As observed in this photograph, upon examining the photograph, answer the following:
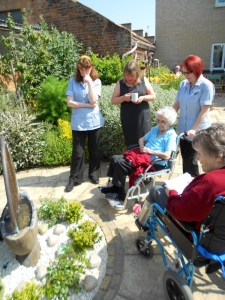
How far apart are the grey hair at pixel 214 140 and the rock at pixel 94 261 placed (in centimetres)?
148

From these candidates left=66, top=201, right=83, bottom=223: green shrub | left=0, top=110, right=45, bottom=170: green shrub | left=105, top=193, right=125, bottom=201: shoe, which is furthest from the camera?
left=0, top=110, right=45, bottom=170: green shrub

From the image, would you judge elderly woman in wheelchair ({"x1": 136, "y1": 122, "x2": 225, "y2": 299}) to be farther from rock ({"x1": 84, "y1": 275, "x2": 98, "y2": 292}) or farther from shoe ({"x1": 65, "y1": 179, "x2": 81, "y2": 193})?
shoe ({"x1": 65, "y1": 179, "x2": 81, "y2": 193})

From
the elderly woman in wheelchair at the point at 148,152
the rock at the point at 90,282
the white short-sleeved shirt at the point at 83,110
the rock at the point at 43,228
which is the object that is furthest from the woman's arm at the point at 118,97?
the rock at the point at 90,282

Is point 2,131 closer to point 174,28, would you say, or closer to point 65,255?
point 65,255

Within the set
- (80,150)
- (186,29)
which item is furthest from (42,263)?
(186,29)

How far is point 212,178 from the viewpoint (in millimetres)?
1315

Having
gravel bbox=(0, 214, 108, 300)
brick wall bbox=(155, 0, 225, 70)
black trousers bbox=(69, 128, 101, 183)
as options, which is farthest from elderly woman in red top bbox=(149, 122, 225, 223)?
brick wall bbox=(155, 0, 225, 70)

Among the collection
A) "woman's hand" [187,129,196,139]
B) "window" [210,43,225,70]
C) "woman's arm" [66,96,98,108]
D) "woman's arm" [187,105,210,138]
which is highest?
"window" [210,43,225,70]

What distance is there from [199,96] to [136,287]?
2.08m

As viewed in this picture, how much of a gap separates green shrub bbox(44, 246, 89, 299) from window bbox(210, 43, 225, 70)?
1605cm

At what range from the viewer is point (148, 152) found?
2623mm

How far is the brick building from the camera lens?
7242 millimetres

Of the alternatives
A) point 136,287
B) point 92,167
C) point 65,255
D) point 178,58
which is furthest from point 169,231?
point 178,58

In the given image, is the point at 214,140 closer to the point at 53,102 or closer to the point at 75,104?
the point at 75,104
